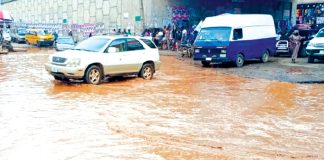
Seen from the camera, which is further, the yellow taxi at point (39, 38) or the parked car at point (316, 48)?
the yellow taxi at point (39, 38)

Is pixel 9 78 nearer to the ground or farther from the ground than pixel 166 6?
nearer to the ground

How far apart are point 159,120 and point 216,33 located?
12.4 meters

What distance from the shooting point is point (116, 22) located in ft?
126

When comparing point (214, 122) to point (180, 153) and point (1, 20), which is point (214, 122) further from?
point (1, 20)

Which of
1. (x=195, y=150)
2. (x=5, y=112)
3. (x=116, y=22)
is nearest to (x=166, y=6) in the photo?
(x=116, y=22)

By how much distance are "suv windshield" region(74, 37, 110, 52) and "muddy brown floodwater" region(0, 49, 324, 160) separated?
1.21 meters

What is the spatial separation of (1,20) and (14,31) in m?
10.1

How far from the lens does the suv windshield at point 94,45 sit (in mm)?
14125

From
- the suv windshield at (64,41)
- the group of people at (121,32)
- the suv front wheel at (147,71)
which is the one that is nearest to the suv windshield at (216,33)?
the suv front wheel at (147,71)

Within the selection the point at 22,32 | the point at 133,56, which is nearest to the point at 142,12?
the point at 22,32

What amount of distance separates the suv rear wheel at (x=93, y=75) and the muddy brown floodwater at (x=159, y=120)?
375mm

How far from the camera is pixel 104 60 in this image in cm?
1394

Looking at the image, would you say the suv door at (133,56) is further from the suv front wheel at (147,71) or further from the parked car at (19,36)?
the parked car at (19,36)

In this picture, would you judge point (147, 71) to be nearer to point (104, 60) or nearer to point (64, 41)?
point (104, 60)
